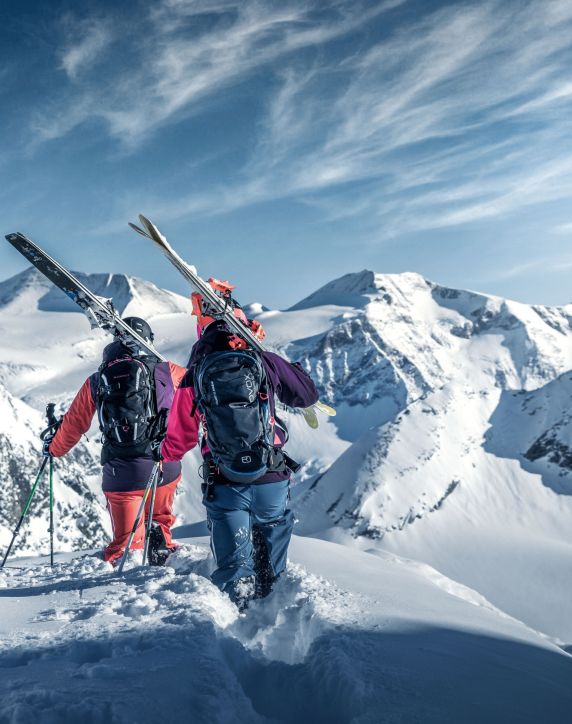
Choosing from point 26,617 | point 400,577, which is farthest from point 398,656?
point 400,577

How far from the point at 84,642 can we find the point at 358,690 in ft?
5.56

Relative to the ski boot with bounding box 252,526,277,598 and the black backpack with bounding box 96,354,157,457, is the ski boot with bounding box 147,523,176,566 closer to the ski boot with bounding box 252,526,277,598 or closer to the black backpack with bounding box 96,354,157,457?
the black backpack with bounding box 96,354,157,457

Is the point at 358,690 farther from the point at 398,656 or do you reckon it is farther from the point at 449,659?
the point at 449,659

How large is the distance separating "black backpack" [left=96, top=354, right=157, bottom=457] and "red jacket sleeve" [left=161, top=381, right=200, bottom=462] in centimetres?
77

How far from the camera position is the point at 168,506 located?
662cm

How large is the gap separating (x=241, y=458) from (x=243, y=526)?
65cm

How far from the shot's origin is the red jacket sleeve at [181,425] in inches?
203

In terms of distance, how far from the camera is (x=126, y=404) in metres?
5.89

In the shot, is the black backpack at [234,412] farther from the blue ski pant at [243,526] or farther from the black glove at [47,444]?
A: the black glove at [47,444]

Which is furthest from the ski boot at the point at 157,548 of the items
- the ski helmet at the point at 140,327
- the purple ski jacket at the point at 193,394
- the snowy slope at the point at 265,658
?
the ski helmet at the point at 140,327

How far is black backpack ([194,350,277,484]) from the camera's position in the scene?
4.39 m

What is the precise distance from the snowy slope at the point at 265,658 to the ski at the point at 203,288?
7.70 feet

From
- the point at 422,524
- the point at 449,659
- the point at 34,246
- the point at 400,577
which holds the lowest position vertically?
the point at 422,524

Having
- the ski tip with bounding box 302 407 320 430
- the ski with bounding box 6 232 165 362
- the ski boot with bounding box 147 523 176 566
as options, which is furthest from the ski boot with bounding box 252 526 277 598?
the ski with bounding box 6 232 165 362
